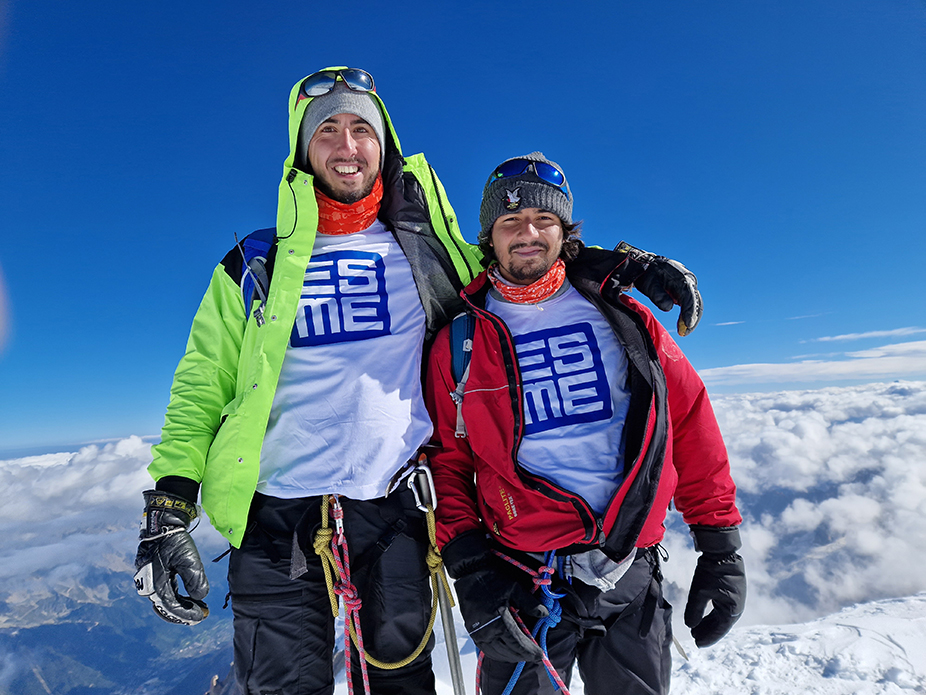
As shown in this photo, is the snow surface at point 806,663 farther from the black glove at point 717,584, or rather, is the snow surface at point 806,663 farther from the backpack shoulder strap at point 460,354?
the backpack shoulder strap at point 460,354

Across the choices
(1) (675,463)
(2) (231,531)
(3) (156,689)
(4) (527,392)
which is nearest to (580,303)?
(4) (527,392)

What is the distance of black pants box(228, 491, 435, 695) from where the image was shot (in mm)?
2457

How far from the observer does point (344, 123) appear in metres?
3.23

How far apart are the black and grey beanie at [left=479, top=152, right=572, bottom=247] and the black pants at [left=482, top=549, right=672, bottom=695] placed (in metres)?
2.23

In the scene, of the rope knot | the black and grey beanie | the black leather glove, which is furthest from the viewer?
the black and grey beanie

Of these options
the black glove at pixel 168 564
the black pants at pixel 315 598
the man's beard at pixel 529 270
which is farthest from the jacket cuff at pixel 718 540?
the black glove at pixel 168 564

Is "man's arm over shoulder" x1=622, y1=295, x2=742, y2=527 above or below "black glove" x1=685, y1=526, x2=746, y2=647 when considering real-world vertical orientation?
above

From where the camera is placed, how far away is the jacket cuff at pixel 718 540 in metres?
2.61

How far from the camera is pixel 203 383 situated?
272cm

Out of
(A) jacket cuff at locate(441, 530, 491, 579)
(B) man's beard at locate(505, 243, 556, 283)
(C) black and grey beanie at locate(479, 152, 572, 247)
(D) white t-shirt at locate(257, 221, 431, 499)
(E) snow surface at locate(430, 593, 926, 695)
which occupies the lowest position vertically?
(E) snow surface at locate(430, 593, 926, 695)

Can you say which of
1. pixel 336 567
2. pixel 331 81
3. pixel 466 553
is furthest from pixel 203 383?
pixel 331 81

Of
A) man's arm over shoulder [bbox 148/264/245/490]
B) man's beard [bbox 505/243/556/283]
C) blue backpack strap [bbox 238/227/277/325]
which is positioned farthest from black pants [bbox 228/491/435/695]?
man's beard [bbox 505/243/556/283]

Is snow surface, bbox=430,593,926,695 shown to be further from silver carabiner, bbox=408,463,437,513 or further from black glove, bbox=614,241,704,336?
black glove, bbox=614,241,704,336

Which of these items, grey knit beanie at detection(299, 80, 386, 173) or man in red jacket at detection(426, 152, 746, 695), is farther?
grey knit beanie at detection(299, 80, 386, 173)
